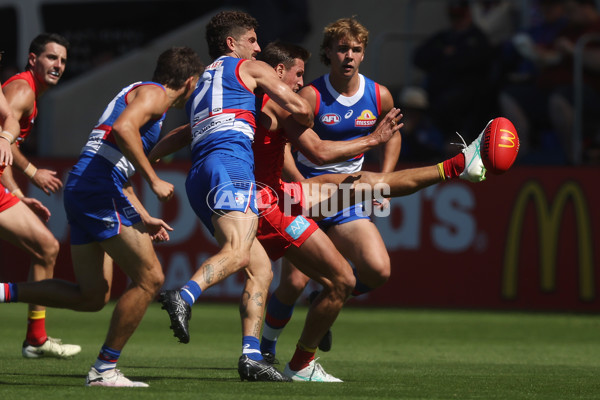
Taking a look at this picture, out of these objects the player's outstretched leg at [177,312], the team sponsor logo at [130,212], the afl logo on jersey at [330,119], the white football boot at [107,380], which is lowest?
the white football boot at [107,380]

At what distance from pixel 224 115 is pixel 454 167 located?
1821 millimetres

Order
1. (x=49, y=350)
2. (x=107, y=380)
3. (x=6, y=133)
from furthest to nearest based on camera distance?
1. (x=49, y=350)
2. (x=6, y=133)
3. (x=107, y=380)

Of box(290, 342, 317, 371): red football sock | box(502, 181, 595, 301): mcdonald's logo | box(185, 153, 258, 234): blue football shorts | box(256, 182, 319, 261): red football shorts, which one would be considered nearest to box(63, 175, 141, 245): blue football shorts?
box(185, 153, 258, 234): blue football shorts

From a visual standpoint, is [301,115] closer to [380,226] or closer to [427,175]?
[427,175]

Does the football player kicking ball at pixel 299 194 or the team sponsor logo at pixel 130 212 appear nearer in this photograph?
the team sponsor logo at pixel 130 212

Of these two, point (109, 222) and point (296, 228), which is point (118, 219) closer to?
point (109, 222)

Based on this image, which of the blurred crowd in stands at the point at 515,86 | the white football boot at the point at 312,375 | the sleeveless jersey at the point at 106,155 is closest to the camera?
the sleeveless jersey at the point at 106,155

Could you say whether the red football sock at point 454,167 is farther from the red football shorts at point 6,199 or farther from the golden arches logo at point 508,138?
the red football shorts at point 6,199

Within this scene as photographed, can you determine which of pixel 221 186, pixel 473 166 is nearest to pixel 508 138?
pixel 473 166

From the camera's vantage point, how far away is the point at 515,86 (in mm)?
15617

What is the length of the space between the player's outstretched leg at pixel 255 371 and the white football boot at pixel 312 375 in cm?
41

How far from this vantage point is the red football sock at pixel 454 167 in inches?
314

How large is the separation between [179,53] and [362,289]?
2970mm

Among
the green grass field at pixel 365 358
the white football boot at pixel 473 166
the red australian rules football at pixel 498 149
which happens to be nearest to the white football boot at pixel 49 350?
the green grass field at pixel 365 358
